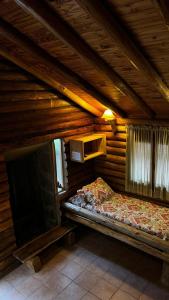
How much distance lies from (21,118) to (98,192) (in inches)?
82.1

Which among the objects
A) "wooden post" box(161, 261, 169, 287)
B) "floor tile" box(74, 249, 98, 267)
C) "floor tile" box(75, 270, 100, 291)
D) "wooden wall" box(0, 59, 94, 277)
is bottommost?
"floor tile" box(75, 270, 100, 291)

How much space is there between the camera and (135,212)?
429 centimetres

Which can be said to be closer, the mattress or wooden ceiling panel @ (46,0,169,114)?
wooden ceiling panel @ (46,0,169,114)

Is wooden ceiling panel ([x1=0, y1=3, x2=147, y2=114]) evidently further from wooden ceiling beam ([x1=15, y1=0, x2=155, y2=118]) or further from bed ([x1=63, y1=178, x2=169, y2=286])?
bed ([x1=63, y1=178, x2=169, y2=286])

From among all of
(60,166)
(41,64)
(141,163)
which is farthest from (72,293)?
(41,64)

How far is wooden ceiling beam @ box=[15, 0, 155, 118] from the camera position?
2.16 meters

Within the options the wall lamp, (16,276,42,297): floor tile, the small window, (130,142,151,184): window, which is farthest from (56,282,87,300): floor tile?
the wall lamp

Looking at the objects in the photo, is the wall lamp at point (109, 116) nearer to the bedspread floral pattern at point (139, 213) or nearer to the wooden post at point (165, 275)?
the bedspread floral pattern at point (139, 213)

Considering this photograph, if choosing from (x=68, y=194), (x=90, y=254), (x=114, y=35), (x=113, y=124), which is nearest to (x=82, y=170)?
(x=68, y=194)

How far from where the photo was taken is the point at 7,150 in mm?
3668

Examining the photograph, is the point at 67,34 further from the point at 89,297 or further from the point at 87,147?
the point at 89,297

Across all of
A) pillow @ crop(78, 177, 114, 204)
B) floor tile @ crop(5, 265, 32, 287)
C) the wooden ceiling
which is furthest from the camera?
pillow @ crop(78, 177, 114, 204)

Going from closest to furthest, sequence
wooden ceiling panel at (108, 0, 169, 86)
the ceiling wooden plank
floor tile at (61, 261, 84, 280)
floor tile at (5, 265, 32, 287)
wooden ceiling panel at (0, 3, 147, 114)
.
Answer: the ceiling wooden plank → wooden ceiling panel at (108, 0, 169, 86) → wooden ceiling panel at (0, 3, 147, 114) → floor tile at (5, 265, 32, 287) → floor tile at (61, 261, 84, 280)

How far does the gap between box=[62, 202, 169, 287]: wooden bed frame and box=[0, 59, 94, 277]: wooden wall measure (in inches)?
47.6
